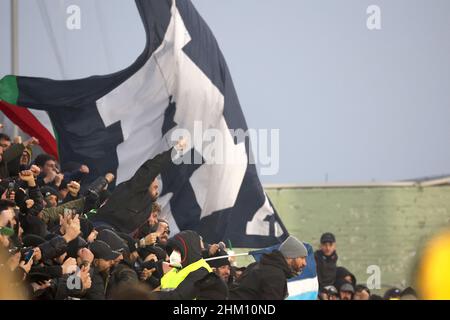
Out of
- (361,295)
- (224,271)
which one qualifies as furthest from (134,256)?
(361,295)

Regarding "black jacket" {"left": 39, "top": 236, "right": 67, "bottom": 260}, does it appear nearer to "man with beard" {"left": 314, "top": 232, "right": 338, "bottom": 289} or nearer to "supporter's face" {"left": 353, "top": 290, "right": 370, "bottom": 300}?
"supporter's face" {"left": 353, "top": 290, "right": 370, "bottom": 300}

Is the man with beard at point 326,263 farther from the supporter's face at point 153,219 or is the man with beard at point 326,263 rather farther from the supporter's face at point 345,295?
the supporter's face at point 153,219

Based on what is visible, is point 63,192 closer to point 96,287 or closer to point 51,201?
point 51,201

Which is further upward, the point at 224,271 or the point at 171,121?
the point at 171,121

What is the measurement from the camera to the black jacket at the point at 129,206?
49.7 feet

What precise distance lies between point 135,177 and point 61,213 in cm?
151

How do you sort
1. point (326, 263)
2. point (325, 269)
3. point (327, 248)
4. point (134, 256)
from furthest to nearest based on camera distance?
point (327, 248), point (326, 263), point (325, 269), point (134, 256)

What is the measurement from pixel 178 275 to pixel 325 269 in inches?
265

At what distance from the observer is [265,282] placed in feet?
36.8

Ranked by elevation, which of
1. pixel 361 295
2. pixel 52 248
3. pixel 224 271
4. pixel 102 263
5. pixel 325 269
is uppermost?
pixel 52 248

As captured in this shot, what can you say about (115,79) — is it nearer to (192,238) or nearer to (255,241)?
(255,241)

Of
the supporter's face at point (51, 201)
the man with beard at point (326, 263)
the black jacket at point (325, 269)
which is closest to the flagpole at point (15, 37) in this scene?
the man with beard at point (326, 263)

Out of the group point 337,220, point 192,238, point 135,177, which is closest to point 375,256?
point 337,220

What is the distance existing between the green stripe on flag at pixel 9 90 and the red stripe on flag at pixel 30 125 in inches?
6.7
